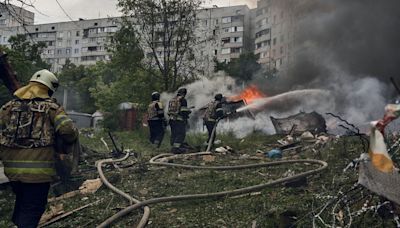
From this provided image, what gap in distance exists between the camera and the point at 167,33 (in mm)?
19547

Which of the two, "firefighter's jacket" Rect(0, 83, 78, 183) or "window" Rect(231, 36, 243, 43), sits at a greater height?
"window" Rect(231, 36, 243, 43)

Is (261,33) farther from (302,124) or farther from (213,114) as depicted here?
(213,114)

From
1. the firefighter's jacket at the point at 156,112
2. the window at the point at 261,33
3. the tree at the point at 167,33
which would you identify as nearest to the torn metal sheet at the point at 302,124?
the firefighter's jacket at the point at 156,112

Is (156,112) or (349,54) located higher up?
(349,54)

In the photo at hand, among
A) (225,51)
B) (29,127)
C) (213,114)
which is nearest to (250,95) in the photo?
(213,114)

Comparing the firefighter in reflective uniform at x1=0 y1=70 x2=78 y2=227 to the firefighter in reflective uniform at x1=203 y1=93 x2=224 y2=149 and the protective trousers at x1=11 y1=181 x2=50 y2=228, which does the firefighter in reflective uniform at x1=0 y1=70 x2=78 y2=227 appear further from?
the firefighter in reflective uniform at x1=203 y1=93 x2=224 y2=149

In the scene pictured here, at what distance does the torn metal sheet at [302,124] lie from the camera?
1362cm

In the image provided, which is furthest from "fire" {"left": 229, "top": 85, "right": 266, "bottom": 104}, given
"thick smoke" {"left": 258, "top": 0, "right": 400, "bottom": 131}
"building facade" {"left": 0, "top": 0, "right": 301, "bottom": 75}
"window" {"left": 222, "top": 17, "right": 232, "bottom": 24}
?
"window" {"left": 222, "top": 17, "right": 232, "bottom": 24}

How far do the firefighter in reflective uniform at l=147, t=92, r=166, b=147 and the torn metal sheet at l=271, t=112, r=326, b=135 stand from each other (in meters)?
4.58

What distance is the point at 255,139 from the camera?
1344 centimetres

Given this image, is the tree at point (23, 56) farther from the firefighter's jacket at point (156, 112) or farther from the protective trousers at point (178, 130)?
the protective trousers at point (178, 130)

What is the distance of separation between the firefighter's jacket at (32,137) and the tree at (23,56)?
18.7 meters

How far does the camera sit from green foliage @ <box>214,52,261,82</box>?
30.1 m

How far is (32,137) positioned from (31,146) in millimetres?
89
